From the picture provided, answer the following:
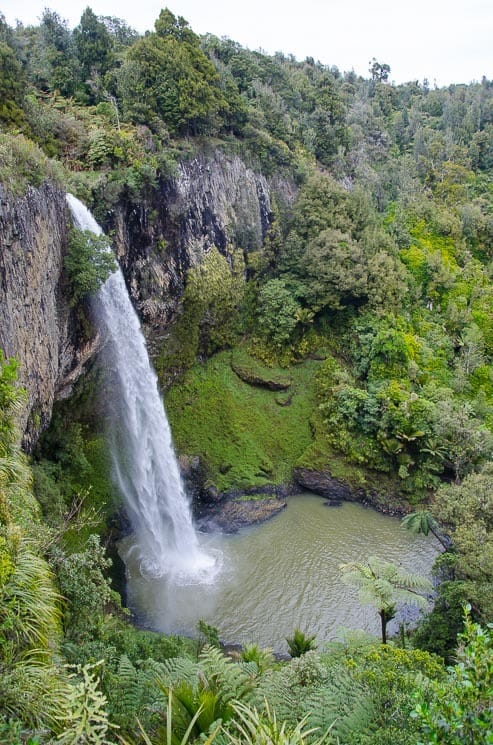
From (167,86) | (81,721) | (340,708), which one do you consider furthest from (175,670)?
(167,86)

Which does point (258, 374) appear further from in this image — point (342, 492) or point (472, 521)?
point (472, 521)

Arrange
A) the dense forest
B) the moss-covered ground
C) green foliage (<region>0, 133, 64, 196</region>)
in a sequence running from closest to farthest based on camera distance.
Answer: the dense forest < green foliage (<region>0, 133, 64, 196</region>) < the moss-covered ground

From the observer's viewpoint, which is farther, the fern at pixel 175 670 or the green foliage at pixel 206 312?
the green foliage at pixel 206 312

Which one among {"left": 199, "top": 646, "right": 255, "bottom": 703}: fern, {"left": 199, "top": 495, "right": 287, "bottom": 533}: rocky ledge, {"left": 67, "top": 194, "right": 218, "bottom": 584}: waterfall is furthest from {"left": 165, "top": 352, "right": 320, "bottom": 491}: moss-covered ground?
{"left": 199, "top": 646, "right": 255, "bottom": 703}: fern

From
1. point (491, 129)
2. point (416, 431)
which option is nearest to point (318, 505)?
point (416, 431)

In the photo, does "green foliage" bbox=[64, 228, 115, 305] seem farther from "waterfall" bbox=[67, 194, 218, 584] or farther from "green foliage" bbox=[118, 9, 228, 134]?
"green foliage" bbox=[118, 9, 228, 134]

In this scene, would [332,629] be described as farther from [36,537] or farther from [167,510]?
[36,537]

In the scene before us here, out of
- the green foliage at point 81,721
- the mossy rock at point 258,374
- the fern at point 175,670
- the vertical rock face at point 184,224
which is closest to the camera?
the green foliage at point 81,721

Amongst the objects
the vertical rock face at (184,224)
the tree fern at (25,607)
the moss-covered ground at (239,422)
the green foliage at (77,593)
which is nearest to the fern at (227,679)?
the tree fern at (25,607)

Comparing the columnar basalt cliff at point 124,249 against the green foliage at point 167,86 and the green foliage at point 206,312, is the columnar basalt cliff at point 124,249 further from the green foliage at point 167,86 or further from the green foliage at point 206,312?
the green foliage at point 167,86
